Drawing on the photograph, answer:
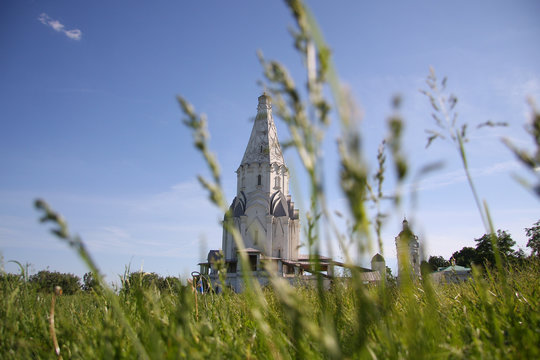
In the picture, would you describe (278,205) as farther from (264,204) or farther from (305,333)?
(305,333)

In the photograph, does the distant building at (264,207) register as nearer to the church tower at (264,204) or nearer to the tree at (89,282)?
the church tower at (264,204)

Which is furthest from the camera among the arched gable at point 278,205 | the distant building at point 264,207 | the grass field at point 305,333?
the arched gable at point 278,205

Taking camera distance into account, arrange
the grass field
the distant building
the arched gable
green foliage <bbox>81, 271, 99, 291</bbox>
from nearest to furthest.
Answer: the grass field → green foliage <bbox>81, 271, 99, 291</bbox> → the distant building → the arched gable

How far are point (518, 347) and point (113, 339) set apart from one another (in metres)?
1.57

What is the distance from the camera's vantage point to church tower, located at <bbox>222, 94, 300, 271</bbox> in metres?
35.2

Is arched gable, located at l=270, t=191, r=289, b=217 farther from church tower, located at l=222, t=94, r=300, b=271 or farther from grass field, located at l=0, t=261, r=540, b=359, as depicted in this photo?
grass field, located at l=0, t=261, r=540, b=359

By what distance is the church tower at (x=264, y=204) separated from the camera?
3519cm

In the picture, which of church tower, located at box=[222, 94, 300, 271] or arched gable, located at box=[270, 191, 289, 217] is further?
arched gable, located at box=[270, 191, 289, 217]

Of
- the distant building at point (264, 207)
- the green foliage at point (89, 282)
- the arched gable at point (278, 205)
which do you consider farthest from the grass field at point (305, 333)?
the arched gable at point (278, 205)

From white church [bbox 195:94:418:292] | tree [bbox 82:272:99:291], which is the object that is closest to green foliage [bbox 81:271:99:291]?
tree [bbox 82:272:99:291]

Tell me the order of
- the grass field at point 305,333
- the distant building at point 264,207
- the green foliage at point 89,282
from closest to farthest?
1. the grass field at point 305,333
2. the green foliage at point 89,282
3. the distant building at point 264,207

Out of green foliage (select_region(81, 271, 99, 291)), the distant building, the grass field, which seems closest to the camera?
the grass field

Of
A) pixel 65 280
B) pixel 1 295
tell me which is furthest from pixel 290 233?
pixel 1 295

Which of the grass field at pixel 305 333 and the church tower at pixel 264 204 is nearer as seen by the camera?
the grass field at pixel 305 333
